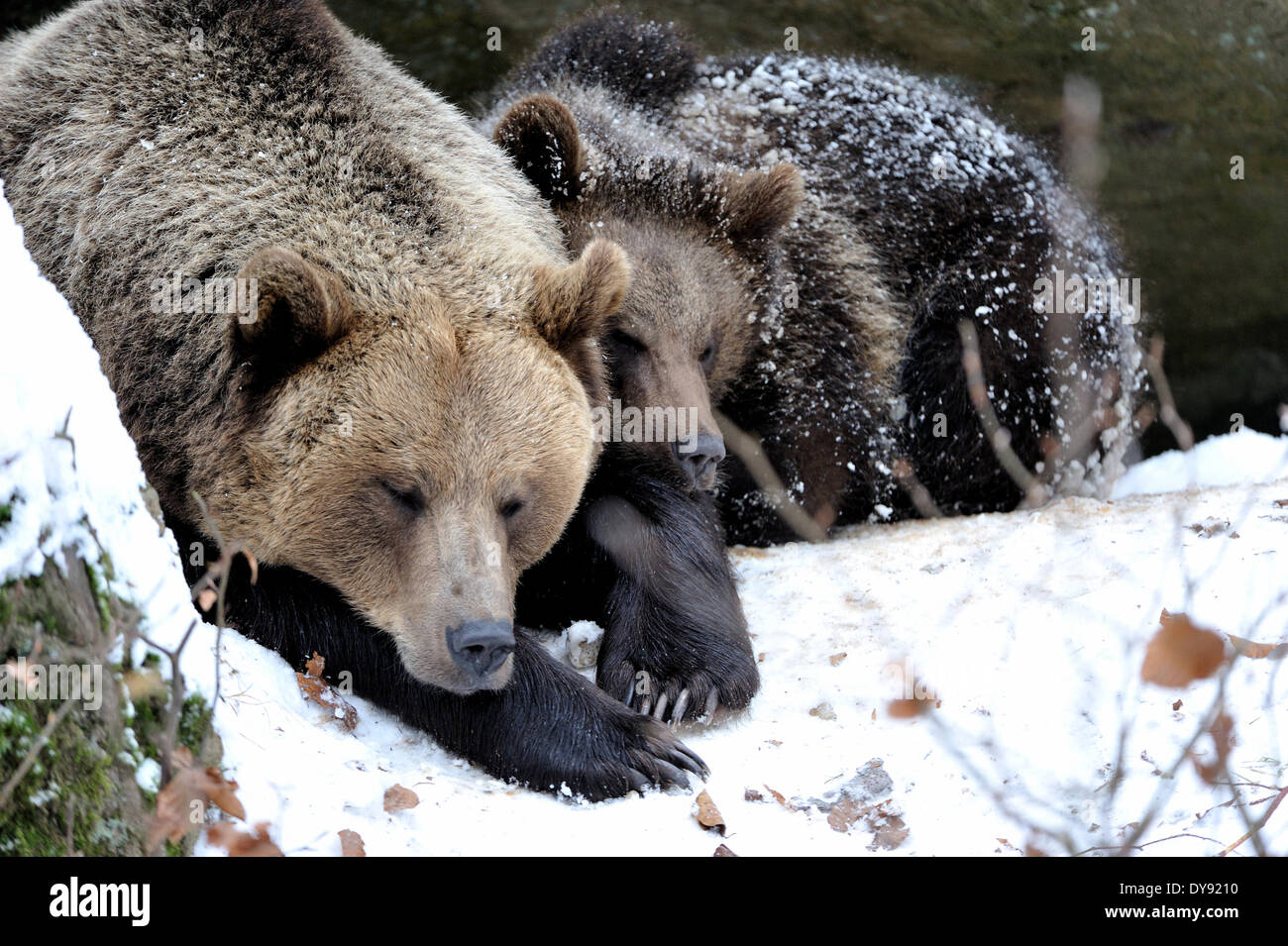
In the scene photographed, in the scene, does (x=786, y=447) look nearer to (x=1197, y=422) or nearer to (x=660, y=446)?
(x=660, y=446)

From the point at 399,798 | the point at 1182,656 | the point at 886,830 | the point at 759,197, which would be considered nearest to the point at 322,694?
the point at 399,798

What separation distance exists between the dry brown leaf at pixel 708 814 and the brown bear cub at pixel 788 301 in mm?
1106

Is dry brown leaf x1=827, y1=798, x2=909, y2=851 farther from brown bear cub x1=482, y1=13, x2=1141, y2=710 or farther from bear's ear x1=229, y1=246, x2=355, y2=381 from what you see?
bear's ear x1=229, y1=246, x2=355, y2=381

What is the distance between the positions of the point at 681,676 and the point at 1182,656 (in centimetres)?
236

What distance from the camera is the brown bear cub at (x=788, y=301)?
222 inches

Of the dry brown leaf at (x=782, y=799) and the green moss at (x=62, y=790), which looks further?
the dry brown leaf at (x=782, y=799)

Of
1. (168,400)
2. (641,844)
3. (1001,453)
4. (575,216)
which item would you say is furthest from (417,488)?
(1001,453)

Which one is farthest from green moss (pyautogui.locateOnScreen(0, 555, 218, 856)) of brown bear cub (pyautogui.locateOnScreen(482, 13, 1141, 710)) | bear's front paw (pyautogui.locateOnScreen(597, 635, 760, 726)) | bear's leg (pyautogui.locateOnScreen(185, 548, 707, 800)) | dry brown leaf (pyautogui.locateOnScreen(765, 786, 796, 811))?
brown bear cub (pyautogui.locateOnScreen(482, 13, 1141, 710))

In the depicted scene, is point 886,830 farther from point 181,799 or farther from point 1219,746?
point 181,799

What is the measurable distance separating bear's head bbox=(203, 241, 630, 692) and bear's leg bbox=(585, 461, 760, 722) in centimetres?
87

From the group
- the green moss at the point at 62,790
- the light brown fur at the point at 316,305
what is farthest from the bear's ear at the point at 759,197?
the green moss at the point at 62,790

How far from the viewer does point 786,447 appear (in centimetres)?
685

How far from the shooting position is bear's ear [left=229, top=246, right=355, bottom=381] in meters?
4.02

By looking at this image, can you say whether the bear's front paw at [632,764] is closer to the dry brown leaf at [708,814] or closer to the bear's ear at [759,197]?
the dry brown leaf at [708,814]
